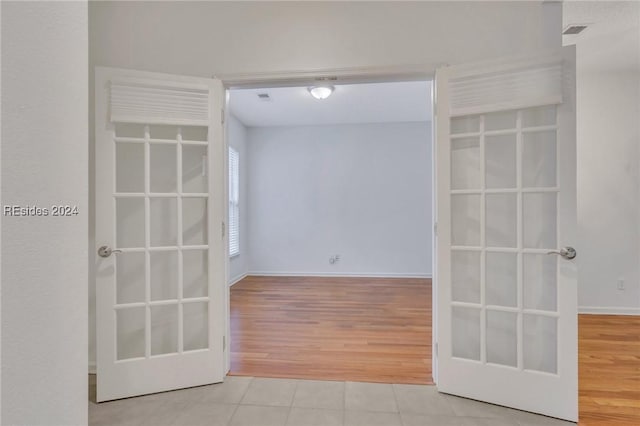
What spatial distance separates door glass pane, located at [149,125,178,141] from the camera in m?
2.13

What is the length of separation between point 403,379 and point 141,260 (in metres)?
2.02

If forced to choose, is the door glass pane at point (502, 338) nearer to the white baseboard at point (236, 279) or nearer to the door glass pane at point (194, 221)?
the door glass pane at point (194, 221)

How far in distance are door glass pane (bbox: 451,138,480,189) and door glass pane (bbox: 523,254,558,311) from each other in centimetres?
57

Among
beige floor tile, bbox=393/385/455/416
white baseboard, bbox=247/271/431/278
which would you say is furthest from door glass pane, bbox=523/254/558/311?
white baseboard, bbox=247/271/431/278

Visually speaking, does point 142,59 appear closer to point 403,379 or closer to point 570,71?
point 570,71

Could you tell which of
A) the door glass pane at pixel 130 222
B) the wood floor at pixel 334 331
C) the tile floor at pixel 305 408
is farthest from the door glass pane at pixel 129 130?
the wood floor at pixel 334 331

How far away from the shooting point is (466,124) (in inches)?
80.8

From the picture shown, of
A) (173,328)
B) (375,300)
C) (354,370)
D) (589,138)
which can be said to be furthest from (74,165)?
(589,138)

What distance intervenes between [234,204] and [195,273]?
3.31 meters

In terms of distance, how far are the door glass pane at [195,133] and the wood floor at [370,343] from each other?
5.74 feet

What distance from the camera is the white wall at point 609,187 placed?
11.6ft

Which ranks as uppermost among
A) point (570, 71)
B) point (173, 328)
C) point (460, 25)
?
point (460, 25)

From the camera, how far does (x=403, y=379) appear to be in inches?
87.4

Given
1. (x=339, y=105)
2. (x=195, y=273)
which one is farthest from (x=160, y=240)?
(x=339, y=105)
